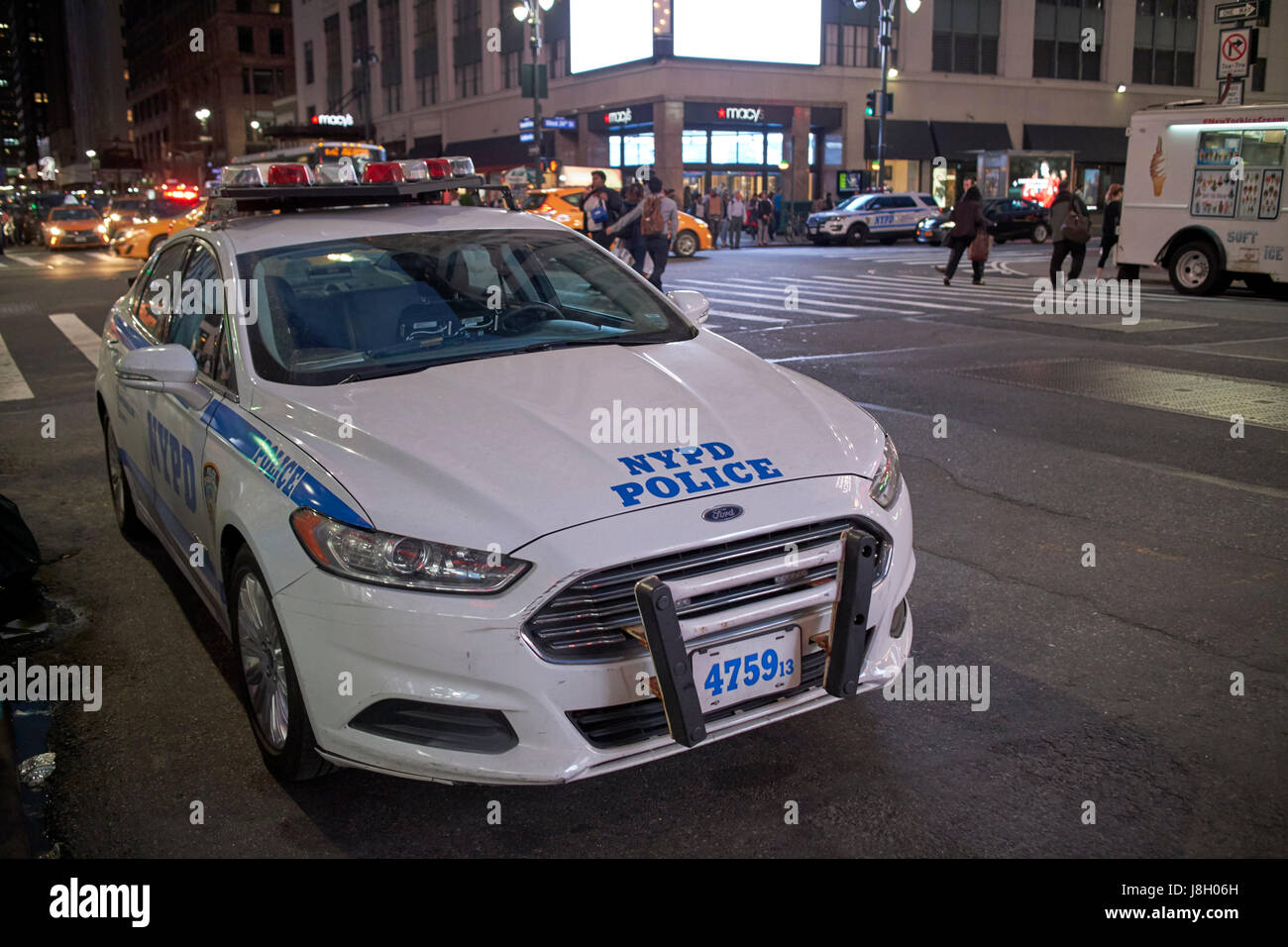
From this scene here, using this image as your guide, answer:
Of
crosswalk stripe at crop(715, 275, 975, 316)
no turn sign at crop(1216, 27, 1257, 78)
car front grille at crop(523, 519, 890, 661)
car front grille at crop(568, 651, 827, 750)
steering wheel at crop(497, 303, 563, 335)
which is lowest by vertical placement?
car front grille at crop(568, 651, 827, 750)

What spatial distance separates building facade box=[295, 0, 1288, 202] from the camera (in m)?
45.4

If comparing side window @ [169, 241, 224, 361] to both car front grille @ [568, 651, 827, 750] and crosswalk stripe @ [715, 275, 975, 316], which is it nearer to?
car front grille @ [568, 651, 827, 750]

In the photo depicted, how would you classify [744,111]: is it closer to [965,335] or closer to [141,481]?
[965,335]

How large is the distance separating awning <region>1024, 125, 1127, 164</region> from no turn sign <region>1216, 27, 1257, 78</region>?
31.6 metres

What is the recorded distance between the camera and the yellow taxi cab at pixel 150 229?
30.3 metres

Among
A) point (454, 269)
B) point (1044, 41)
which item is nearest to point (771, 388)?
point (454, 269)

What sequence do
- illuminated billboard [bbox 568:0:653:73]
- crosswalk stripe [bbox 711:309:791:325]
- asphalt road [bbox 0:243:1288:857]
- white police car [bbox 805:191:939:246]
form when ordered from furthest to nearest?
illuminated billboard [bbox 568:0:653:73]
white police car [bbox 805:191:939:246]
crosswalk stripe [bbox 711:309:791:325]
asphalt road [bbox 0:243:1288:857]

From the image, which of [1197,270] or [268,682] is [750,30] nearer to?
[1197,270]

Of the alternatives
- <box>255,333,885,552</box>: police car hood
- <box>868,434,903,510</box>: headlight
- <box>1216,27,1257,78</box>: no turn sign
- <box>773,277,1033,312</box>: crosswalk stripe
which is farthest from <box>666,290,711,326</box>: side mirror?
<box>1216,27,1257,78</box>: no turn sign

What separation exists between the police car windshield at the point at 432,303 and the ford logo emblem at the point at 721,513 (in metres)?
1.38

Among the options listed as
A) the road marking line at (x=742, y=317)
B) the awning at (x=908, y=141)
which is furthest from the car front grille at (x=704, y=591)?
the awning at (x=908, y=141)

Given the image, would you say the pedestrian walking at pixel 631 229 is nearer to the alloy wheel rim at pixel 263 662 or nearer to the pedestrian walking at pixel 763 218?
the alloy wheel rim at pixel 263 662

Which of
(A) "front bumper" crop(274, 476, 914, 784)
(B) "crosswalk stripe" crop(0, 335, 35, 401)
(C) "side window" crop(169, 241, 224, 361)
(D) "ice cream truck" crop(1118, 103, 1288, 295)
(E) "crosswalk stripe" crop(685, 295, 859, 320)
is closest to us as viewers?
(A) "front bumper" crop(274, 476, 914, 784)

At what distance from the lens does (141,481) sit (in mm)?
5141
